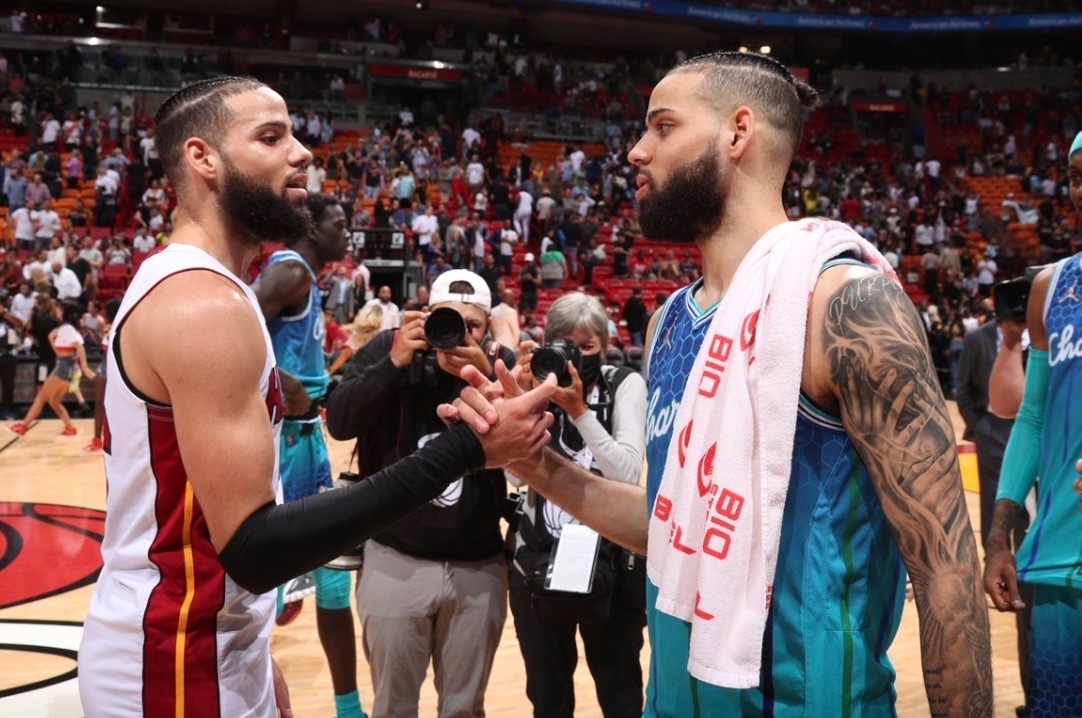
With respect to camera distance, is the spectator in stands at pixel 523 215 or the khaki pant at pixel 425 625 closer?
the khaki pant at pixel 425 625

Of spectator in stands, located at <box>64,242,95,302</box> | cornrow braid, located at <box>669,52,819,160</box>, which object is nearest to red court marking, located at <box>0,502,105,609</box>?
cornrow braid, located at <box>669,52,819,160</box>

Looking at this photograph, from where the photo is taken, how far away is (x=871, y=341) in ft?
5.35

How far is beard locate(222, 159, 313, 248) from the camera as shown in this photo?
2264 millimetres

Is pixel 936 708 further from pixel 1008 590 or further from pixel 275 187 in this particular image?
pixel 275 187

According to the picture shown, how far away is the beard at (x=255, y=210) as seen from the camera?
2.26 metres

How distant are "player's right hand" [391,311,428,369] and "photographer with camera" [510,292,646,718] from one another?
0.47 m

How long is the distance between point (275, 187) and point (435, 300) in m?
1.33

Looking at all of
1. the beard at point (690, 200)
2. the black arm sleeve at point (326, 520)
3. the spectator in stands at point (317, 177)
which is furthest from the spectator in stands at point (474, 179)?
the black arm sleeve at point (326, 520)

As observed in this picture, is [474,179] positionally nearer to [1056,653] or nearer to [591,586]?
[591,586]

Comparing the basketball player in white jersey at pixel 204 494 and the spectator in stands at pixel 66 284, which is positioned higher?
the basketball player in white jersey at pixel 204 494

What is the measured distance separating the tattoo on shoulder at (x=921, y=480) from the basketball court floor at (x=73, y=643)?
1.71 m

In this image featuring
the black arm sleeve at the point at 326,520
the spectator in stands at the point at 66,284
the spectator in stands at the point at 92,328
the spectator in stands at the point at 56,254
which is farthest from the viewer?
the spectator in stands at the point at 56,254

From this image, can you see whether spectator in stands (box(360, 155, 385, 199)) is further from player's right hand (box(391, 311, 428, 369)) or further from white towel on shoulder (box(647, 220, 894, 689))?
white towel on shoulder (box(647, 220, 894, 689))

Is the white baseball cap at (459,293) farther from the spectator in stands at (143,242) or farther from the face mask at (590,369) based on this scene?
the spectator in stands at (143,242)
